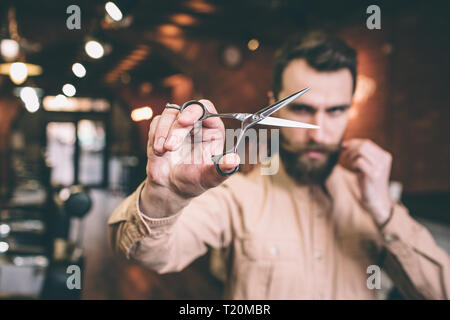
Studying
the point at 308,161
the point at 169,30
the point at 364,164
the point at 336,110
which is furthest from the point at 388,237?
the point at 169,30

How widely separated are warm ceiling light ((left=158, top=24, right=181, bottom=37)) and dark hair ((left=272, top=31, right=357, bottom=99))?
4781 millimetres

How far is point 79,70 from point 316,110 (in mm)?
668

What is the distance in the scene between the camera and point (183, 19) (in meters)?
5.16

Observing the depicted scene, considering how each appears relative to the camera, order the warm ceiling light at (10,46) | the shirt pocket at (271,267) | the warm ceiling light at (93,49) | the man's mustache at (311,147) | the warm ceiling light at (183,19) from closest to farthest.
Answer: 1. the man's mustache at (311,147)
2. the shirt pocket at (271,267)
3. the warm ceiling light at (93,49)
4. the warm ceiling light at (10,46)
5. the warm ceiling light at (183,19)

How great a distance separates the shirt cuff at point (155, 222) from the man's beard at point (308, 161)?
329mm

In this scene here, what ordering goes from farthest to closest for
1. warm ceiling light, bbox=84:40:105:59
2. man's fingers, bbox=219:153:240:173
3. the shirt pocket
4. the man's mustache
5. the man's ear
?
warm ceiling light, bbox=84:40:105:59 < the shirt pocket < the man's mustache < the man's ear < man's fingers, bbox=219:153:240:173

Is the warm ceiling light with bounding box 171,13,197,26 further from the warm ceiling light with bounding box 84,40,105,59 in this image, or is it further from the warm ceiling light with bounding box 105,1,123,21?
the warm ceiling light with bounding box 105,1,123,21

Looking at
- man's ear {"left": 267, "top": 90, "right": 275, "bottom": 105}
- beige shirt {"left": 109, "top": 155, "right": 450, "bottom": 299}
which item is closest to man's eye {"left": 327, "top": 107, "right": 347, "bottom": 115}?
man's ear {"left": 267, "top": 90, "right": 275, "bottom": 105}

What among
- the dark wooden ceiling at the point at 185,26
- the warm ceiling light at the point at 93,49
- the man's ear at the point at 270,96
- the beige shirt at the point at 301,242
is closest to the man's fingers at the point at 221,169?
the man's ear at the point at 270,96

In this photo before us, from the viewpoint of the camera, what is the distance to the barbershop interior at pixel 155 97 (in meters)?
1.06

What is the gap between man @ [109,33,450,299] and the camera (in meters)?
0.80

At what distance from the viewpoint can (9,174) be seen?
9.23 metres

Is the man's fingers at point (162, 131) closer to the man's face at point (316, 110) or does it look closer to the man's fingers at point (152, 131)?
the man's fingers at point (152, 131)
